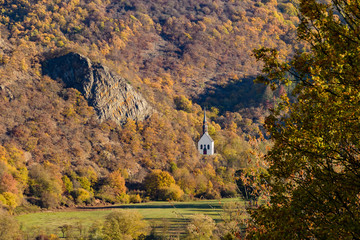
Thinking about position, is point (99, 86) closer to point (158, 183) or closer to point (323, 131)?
point (158, 183)

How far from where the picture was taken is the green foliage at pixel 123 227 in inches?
991

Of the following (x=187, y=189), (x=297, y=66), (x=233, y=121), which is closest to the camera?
(x=297, y=66)

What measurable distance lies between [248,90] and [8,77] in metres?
50.1

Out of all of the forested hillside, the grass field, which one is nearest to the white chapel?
the forested hillside

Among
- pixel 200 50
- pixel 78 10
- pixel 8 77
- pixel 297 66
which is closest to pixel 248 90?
pixel 200 50

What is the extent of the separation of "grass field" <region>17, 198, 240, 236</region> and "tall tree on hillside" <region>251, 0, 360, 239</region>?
64.2ft

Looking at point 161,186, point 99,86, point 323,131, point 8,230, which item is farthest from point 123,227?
point 99,86

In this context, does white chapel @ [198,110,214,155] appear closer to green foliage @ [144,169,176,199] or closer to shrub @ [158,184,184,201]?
green foliage @ [144,169,176,199]

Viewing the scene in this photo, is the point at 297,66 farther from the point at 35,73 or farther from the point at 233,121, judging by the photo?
the point at 233,121

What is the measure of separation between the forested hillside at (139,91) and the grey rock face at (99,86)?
137cm

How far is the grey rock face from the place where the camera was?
6475 centimetres

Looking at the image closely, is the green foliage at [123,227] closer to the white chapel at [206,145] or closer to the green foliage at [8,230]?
the green foliage at [8,230]

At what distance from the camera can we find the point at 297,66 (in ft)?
19.4

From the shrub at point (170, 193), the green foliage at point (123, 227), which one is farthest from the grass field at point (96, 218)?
the shrub at point (170, 193)
